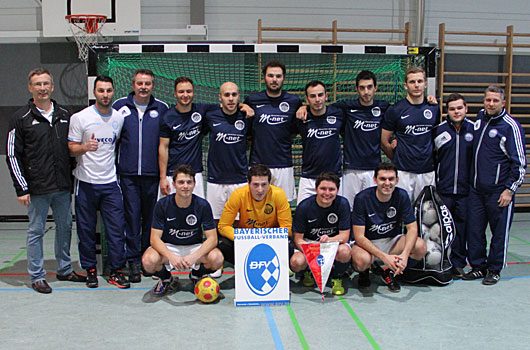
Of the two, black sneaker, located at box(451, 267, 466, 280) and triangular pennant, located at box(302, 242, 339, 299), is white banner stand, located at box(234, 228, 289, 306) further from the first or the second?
black sneaker, located at box(451, 267, 466, 280)

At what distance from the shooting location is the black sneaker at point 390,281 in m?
4.39

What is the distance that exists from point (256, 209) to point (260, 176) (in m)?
0.36

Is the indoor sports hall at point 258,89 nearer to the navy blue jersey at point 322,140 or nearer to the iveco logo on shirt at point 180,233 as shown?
the iveco logo on shirt at point 180,233

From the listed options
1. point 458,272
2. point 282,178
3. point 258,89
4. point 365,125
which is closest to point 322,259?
point 282,178

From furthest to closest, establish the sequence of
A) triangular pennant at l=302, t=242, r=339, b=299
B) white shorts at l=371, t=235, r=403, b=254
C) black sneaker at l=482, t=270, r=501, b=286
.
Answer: black sneaker at l=482, t=270, r=501, b=286 → white shorts at l=371, t=235, r=403, b=254 → triangular pennant at l=302, t=242, r=339, b=299

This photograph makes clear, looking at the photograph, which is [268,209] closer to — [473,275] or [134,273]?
[134,273]

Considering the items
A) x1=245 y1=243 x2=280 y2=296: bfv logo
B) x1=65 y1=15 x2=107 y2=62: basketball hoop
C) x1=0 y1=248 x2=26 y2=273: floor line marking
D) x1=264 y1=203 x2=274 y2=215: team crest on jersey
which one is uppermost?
x1=65 y1=15 x2=107 y2=62: basketball hoop

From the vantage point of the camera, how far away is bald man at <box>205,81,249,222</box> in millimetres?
4648

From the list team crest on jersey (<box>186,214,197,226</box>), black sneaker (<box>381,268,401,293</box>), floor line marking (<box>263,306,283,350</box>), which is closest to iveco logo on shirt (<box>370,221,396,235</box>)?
black sneaker (<box>381,268,401,293</box>)

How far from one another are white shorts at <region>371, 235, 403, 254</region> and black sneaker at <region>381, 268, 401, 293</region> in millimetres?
198

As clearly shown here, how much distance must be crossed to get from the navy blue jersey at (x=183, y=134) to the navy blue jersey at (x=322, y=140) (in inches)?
36.8

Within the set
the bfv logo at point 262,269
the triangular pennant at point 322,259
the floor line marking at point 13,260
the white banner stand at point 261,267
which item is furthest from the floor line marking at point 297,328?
the floor line marking at point 13,260

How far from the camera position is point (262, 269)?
405 cm

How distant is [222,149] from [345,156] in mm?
1218
